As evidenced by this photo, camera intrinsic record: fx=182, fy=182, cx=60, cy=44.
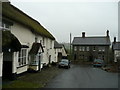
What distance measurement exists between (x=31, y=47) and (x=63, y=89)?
11.3 metres

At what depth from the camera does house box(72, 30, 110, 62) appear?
190 feet

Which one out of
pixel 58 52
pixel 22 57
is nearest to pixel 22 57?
pixel 22 57

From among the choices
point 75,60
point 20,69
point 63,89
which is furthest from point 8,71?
point 75,60

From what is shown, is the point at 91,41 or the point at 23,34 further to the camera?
the point at 91,41

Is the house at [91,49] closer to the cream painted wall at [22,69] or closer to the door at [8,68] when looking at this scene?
the cream painted wall at [22,69]

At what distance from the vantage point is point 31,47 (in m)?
23.3

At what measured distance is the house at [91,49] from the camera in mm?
57875

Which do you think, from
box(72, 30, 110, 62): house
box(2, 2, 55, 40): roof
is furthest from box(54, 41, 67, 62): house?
box(2, 2, 55, 40): roof

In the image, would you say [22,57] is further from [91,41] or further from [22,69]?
[91,41]

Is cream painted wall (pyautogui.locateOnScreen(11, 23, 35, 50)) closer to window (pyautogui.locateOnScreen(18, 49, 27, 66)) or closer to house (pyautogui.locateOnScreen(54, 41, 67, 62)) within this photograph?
window (pyautogui.locateOnScreen(18, 49, 27, 66))

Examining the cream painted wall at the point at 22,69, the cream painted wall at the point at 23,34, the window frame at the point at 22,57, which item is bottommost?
the cream painted wall at the point at 22,69

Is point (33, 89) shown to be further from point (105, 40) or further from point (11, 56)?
point (105, 40)

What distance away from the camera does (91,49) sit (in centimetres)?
5875

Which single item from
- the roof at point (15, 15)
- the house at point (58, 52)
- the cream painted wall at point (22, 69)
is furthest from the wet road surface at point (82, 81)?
the house at point (58, 52)
